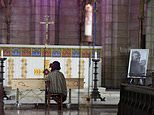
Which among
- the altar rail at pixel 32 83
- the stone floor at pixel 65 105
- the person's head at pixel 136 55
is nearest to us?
the stone floor at pixel 65 105

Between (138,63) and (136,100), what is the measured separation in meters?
6.55

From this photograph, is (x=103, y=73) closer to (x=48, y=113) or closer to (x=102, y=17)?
(x=102, y=17)

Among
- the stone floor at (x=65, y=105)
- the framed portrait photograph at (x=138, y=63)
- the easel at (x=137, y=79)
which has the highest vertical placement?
the framed portrait photograph at (x=138, y=63)

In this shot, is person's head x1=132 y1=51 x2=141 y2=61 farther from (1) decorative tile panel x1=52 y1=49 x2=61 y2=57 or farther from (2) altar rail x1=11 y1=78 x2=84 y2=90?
(2) altar rail x1=11 y1=78 x2=84 y2=90

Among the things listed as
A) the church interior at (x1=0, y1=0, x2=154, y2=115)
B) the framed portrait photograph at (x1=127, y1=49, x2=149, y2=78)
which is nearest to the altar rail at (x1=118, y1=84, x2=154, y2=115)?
the church interior at (x1=0, y1=0, x2=154, y2=115)

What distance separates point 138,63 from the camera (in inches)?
575

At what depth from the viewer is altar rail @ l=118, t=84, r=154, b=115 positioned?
281 inches

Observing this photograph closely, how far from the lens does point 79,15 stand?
1967cm

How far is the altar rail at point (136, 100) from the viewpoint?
23.4ft

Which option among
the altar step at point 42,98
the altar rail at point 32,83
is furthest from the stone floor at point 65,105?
the altar rail at point 32,83

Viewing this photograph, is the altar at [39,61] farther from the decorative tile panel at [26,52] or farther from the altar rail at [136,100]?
the altar rail at [136,100]

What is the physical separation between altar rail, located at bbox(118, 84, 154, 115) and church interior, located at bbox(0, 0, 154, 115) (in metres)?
2.44

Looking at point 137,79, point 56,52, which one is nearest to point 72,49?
point 56,52

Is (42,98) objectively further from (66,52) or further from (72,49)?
(72,49)
